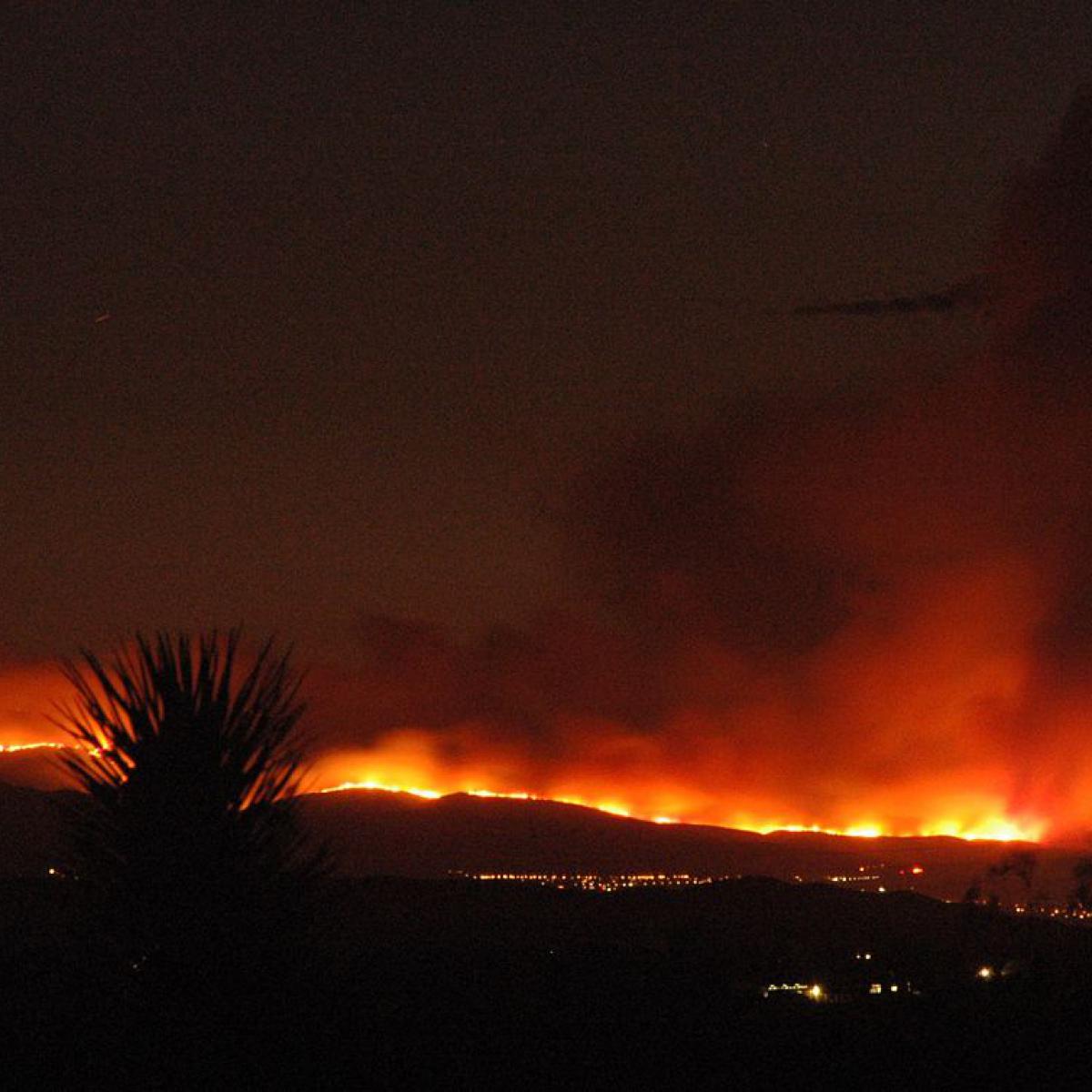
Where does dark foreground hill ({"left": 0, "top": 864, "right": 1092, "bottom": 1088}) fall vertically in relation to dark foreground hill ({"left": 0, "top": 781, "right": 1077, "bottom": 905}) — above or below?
below

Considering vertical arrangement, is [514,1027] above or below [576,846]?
below

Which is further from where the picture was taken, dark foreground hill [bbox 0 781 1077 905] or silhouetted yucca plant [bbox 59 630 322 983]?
dark foreground hill [bbox 0 781 1077 905]

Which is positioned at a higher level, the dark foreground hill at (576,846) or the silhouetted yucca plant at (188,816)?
the dark foreground hill at (576,846)

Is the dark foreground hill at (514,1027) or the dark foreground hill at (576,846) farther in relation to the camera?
the dark foreground hill at (576,846)

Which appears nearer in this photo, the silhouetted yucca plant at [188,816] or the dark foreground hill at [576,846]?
the silhouetted yucca plant at [188,816]

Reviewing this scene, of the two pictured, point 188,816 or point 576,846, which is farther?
point 576,846

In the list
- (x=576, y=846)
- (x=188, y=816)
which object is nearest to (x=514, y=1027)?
(x=188, y=816)

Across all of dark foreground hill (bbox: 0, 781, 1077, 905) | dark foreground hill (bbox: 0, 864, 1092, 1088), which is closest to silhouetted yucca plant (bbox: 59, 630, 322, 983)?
dark foreground hill (bbox: 0, 864, 1092, 1088)

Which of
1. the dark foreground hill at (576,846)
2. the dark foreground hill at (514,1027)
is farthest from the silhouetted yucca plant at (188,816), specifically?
the dark foreground hill at (576,846)

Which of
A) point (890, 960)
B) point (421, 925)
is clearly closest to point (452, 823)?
point (421, 925)

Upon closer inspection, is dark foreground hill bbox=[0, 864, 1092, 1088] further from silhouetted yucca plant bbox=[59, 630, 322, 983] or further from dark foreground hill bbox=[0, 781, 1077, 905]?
dark foreground hill bbox=[0, 781, 1077, 905]

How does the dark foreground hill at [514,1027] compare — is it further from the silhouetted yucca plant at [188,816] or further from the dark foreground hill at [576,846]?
the dark foreground hill at [576,846]

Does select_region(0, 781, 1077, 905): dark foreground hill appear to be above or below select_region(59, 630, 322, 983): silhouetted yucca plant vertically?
above

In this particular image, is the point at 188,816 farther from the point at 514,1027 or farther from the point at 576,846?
the point at 576,846
